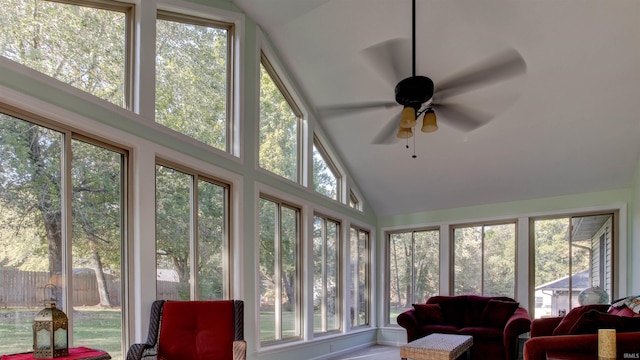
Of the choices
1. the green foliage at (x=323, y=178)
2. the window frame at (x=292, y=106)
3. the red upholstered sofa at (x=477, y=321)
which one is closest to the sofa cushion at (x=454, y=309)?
the red upholstered sofa at (x=477, y=321)

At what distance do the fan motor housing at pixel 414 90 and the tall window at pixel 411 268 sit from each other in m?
4.05

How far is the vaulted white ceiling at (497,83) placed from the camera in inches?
138

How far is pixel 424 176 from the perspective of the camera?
575 centimetres

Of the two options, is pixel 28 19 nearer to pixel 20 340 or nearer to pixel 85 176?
pixel 85 176

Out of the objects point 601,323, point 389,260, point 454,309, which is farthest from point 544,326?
point 389,260

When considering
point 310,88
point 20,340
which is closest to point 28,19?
point 20,340

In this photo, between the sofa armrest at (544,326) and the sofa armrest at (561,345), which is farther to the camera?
the sofa armrest at (544,326)

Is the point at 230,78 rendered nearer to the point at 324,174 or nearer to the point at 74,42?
the point at 74,42

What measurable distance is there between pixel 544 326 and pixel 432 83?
98.4 inches

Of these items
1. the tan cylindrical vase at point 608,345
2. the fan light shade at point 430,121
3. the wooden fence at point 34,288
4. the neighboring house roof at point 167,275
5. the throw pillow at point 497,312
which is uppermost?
the fan light shade at point 430,121

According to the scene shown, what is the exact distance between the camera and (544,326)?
354 centimetres

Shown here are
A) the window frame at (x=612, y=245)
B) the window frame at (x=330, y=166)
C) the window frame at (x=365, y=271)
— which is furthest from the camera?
the window frame at (x=365, y=271)

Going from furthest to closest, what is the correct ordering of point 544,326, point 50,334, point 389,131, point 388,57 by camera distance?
point 389,131 → point 544,326 → point 388,57 → point 50,334

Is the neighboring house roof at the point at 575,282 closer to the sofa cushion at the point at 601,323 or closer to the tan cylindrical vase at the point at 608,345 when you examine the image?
the sofa cushion at the point at 601,323
